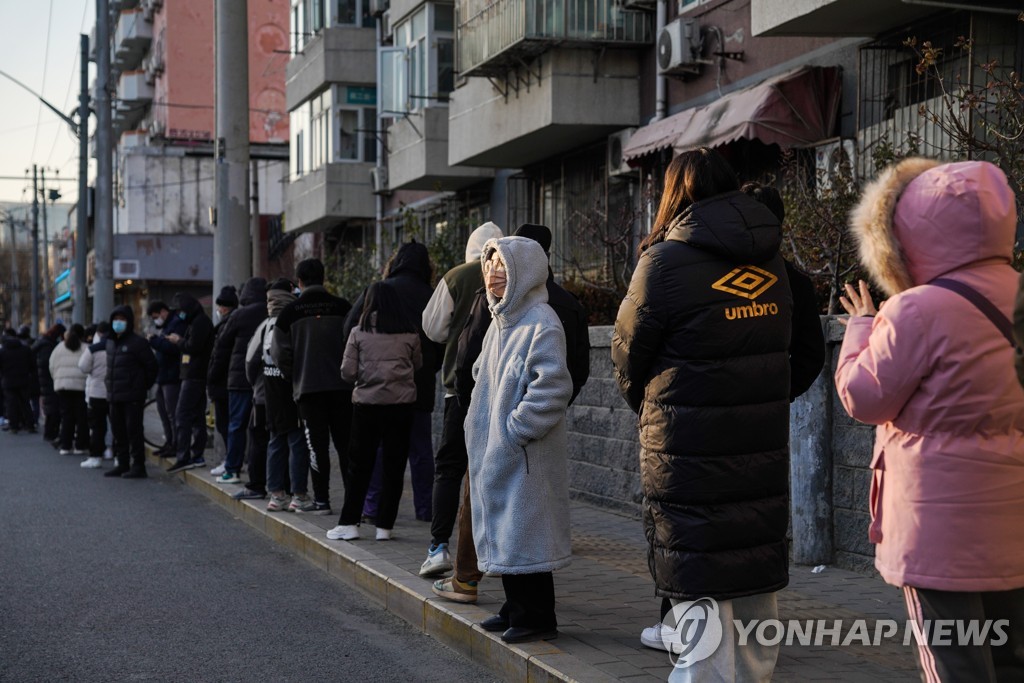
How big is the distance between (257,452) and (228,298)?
2805 millimetres

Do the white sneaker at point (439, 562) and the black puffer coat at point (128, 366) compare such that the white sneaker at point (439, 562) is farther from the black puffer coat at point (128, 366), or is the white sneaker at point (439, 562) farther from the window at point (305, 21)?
the window at point (305, 21)

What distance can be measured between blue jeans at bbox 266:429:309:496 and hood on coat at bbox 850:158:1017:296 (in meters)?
7.86

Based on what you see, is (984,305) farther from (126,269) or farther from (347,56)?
(126,269)

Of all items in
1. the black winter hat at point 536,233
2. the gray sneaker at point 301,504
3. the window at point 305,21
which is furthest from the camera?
the window at point 305,21

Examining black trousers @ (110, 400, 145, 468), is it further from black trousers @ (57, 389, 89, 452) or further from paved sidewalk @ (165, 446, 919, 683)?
paved sidewalk @ (165, 446, 919, 683)

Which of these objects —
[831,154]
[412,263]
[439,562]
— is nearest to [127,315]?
[412,263]

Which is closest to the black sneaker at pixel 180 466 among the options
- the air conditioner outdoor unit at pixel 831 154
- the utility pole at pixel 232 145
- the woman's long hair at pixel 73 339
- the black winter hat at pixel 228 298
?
the utility pole at pixel 232 145

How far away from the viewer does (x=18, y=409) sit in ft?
85.7

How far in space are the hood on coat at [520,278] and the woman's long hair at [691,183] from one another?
46.4 inches

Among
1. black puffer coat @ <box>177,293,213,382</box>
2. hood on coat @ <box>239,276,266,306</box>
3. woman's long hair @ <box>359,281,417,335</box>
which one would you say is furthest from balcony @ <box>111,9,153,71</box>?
woman's long hair @ <box>359,281,417,335</box>

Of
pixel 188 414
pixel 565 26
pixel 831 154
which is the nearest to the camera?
pixel 831 154

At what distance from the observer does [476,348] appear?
271 inches

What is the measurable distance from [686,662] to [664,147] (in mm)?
12003

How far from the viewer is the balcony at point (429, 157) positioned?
78.3 feet
